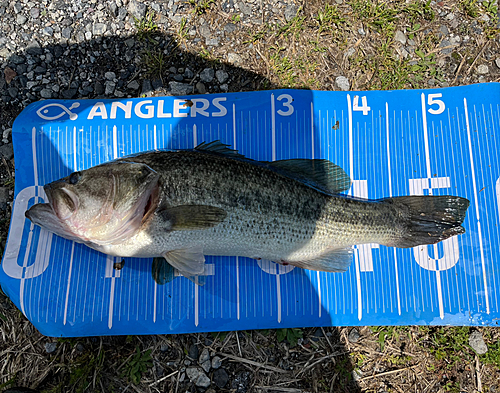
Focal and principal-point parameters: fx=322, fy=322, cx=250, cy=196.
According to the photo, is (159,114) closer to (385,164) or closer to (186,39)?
(186,39)

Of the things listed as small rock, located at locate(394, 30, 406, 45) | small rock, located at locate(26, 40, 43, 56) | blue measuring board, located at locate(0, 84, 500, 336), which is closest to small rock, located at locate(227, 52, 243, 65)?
blue measuring board, located at locate(0, 84, 500, 336)

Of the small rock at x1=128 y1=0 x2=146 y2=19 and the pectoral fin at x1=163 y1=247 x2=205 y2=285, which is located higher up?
the small rock at x1=128 y1=0 x2=146 y2=19

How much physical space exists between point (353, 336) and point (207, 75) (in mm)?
3552

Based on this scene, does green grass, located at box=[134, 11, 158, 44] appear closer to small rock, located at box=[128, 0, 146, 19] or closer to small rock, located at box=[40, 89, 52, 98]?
small rock, located at box=[128, 0, 146, 19]

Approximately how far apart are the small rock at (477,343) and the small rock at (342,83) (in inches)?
127

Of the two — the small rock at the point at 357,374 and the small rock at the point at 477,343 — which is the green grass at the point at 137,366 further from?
the small rock at the point at 477,343

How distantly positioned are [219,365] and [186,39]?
3918 mm

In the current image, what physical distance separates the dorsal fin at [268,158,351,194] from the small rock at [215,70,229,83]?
1.38 m

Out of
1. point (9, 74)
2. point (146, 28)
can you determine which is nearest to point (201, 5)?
point (146, 28)

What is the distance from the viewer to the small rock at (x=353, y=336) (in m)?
3.64

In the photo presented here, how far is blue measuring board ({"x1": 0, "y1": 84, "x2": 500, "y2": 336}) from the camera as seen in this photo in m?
3.59

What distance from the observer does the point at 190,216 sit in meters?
2.94

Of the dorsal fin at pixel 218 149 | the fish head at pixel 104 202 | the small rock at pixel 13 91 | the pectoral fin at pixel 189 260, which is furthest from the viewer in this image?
the small rock at pixel 13 91

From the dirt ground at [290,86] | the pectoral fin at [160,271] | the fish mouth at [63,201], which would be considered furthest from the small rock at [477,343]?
the fish mouth at [63,201]
